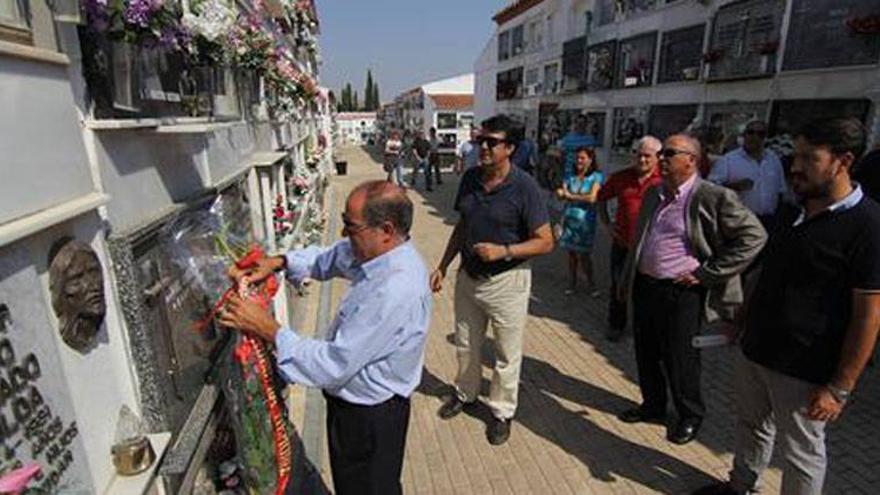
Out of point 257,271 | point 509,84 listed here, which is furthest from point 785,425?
point 509,84

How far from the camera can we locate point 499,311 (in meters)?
3.69

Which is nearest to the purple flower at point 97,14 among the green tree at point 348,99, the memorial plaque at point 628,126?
the memorial plaque at point 628,126

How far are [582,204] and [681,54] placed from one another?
8.57 metres

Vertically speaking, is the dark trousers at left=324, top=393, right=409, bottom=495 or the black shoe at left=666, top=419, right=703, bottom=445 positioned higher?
the dark trousers at left=324, top=393, right=409, bottom=495

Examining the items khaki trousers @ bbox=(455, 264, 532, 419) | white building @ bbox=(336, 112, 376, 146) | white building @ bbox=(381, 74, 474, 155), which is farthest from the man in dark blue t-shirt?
white building @ bbox=(336, 112, 376, 146)

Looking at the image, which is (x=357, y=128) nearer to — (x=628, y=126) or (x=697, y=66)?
(x=628, y=126)

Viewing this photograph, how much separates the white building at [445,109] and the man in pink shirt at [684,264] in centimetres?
2674

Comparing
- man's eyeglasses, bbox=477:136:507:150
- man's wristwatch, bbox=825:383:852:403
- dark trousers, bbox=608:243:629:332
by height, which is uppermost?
man's eyeglasses, bbox=477:136:507:150

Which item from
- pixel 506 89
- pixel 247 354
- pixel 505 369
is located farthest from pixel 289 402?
pixel 506 89

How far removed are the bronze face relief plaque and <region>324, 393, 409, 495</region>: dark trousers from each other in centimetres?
100

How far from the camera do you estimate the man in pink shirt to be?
3229 millimetres

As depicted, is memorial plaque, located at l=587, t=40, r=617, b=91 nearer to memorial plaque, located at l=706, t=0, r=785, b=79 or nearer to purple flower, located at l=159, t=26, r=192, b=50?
memorial plaque, located at l=706, t=0, r=785, b=79

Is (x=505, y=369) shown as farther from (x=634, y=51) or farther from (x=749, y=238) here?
(x=634, y=51)

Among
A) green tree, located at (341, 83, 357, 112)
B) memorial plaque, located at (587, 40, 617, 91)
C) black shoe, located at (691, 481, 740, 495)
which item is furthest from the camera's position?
green tree, located at (341, 83, 357, 112)
